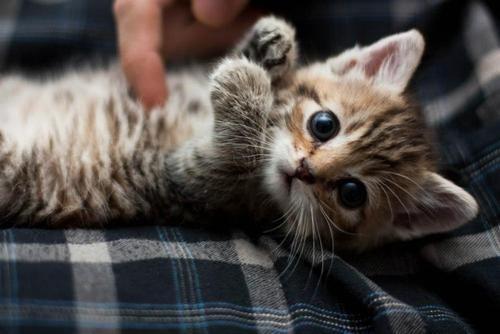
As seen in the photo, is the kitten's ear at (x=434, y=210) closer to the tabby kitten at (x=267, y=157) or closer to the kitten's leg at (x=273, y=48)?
the tabby kitten at (x=267, y=157)

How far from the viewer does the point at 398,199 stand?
1.54 metres

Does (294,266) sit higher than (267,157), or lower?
lower

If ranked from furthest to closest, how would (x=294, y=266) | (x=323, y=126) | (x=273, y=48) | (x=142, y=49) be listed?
1. (x=142, y=49)
2. (x=273, y=48)
3. (x=323, y=126)
4. (x=294, y=266)

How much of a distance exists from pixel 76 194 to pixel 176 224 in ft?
1.00

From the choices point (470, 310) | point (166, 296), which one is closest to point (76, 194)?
point (166, 296)

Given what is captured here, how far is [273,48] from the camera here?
1574 millimetres

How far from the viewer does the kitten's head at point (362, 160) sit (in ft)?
4.65

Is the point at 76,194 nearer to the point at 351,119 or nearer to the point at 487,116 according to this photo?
the point at 351,119

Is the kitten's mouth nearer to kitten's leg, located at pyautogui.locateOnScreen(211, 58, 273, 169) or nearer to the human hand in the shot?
kitten's leg, located at pyautogui.locateOnScreen(211, 58, 273, 169)

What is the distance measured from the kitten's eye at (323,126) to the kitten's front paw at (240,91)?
150mm

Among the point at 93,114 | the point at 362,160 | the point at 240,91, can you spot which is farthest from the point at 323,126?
the point at 93,114

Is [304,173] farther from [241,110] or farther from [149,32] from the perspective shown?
[149,32]

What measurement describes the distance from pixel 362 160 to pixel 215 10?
2.46ft

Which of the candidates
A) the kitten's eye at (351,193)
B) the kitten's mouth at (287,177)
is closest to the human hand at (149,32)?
the kitten's mouth at (287,177)
